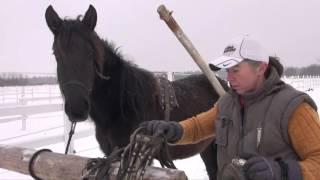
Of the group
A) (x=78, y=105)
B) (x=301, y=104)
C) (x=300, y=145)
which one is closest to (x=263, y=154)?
(x=300, y=145)

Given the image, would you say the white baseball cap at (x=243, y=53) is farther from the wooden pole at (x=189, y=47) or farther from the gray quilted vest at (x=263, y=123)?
the wooden pole at (x=189, y=47)

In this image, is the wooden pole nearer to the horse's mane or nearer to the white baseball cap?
the horse's mane

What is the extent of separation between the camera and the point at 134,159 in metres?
1.91

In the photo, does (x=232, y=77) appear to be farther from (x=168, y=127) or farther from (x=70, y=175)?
(x=70, y=175)

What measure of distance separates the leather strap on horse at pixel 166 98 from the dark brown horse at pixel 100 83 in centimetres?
5

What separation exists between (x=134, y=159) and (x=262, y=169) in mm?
656

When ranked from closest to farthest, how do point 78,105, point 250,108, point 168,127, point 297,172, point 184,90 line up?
point 297,172, point 250,108, point 168,127, point 78,105, point 184,90

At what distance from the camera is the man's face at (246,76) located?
1.95 m

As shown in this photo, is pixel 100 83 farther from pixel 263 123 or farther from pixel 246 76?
pixel 263 123

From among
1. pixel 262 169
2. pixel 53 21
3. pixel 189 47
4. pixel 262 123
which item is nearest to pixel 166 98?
pixel 189 47

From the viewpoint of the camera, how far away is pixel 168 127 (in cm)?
220

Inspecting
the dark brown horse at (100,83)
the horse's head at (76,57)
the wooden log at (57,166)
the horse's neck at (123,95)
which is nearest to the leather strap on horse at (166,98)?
the dark brown horse at (100,83)

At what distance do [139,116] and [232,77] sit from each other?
1777mm

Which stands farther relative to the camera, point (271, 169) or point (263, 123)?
point (263, 123)
